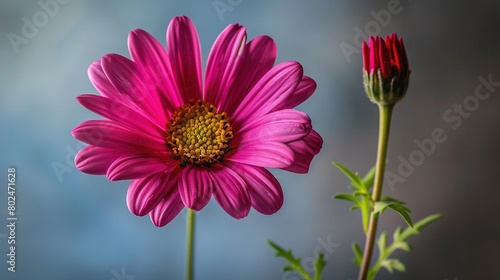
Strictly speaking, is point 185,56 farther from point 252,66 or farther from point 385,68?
point 385,68

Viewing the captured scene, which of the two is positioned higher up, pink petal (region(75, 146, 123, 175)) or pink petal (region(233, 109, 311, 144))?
pink petal (region(233, 109, 311, 144))

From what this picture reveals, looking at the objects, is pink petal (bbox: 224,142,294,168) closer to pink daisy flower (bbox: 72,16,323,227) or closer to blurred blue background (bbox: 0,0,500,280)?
pink daisy flower (bbox: 72,16,323,227)

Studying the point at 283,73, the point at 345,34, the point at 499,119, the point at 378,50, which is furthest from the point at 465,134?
the point at 283,73

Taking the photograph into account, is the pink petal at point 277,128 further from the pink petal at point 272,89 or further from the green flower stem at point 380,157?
the green flower stem at point 380,157

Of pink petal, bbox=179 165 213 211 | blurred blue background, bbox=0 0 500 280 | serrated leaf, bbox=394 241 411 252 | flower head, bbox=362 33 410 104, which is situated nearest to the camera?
pink petal, bbox=179 165 213 211

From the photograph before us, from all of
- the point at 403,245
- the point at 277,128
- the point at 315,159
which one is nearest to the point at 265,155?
the point at 277,128

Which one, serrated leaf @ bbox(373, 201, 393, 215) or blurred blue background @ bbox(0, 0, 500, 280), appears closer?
serrated leaf @ bbox(373, 201, 393, 215)

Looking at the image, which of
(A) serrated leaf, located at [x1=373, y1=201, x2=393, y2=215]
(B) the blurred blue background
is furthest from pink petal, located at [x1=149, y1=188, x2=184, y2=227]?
(B) the blurred blue background

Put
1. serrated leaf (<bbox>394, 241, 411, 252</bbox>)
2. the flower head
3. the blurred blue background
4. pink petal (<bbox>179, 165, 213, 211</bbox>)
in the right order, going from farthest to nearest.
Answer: the blurred blue background < serrated leaf (<bbox>394, 241, 411, 252</bbox>) < the flower head < pink petal (<bbox>179, 165, 213, 211</bbox>)
